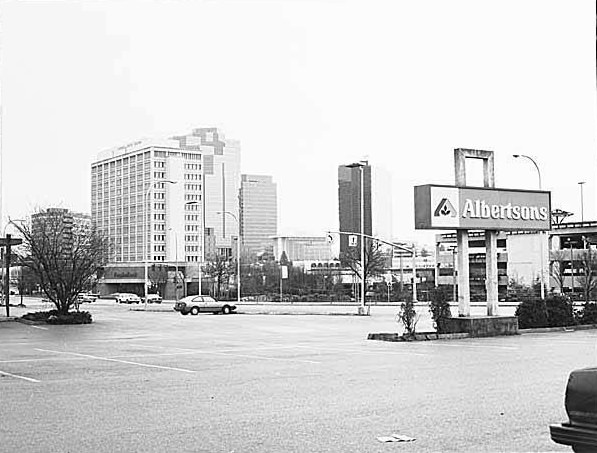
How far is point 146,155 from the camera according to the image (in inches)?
5044

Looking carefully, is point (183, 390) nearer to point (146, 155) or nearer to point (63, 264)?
point (63, 264)

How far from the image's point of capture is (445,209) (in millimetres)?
28531

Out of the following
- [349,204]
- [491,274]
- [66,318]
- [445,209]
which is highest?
[349,204]

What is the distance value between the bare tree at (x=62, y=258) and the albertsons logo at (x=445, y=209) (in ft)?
70.1

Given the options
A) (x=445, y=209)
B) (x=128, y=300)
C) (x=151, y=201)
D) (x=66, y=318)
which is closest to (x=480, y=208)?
(x=445, y=209)

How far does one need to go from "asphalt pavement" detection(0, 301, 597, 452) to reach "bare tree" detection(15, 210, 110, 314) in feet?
58.6

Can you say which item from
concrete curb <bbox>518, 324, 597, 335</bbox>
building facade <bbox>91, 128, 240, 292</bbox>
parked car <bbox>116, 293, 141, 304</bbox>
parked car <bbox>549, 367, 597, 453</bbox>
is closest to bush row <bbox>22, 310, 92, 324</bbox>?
concrete curb <bbox>518, 324, 597, 335</bbox>

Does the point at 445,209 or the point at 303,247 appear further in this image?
the point at 303,247

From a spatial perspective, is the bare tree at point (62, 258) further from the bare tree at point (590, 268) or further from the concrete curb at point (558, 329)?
the bare tree at point (590, 268)

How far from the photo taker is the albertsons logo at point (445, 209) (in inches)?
1118

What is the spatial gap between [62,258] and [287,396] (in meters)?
32.6

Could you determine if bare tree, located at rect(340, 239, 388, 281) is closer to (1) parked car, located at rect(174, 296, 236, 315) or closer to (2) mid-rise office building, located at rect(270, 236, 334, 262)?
(1) parked car, located at rect(174, 296, 236, 315)

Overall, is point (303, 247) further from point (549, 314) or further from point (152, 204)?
point (549, 314)

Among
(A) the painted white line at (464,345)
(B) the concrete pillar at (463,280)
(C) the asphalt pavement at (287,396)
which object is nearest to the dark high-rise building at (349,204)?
(B) the concrete pillar at (463,280)
